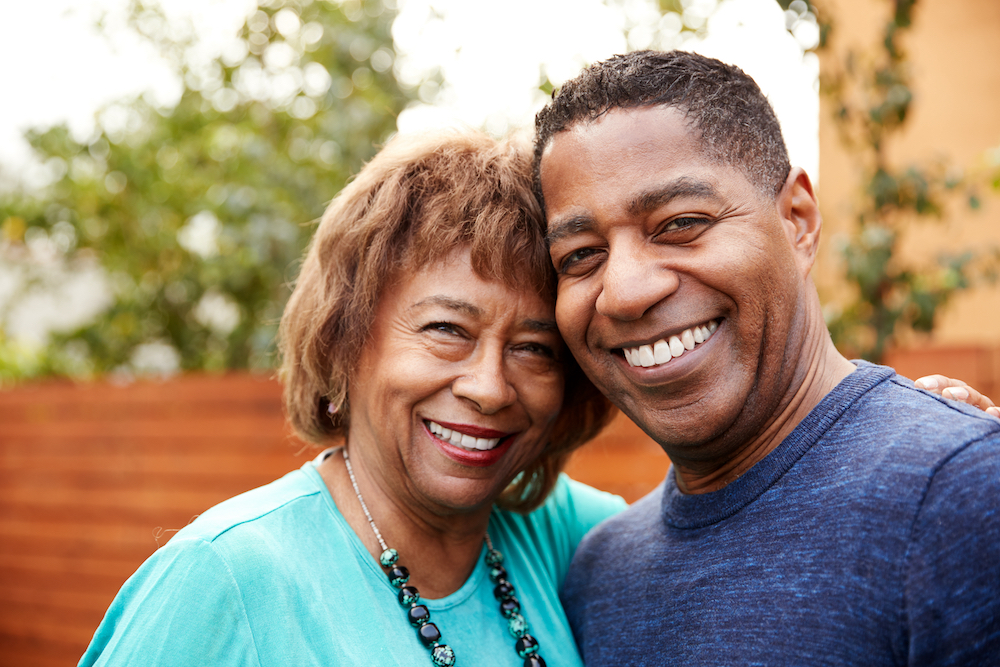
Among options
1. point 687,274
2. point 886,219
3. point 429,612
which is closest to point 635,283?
point 687,274

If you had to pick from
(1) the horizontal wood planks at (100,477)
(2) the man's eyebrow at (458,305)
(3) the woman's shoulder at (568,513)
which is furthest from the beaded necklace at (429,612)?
(1) the horizontal wood planks at (100,477)

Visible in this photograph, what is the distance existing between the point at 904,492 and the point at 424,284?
44.3 inches

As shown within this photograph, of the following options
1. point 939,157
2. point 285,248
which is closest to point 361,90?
point 285,248

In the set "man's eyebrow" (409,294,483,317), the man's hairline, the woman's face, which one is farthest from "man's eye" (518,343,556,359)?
the man's hairline

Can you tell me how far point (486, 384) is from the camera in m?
1.85

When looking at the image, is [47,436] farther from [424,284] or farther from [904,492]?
[904,492]

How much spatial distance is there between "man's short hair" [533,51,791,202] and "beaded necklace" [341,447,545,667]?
1083 mm

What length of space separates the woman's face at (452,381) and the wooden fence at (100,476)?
9.15 ft

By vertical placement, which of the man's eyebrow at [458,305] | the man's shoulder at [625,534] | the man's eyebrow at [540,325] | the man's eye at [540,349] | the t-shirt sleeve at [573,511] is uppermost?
the man's eyebrow at [458,305]

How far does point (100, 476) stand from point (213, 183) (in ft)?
7.27

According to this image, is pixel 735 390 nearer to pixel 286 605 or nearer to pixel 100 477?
pixel 286 605

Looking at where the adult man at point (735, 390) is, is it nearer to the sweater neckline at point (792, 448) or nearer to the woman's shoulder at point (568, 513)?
the sweater neckline at point (792, 448)

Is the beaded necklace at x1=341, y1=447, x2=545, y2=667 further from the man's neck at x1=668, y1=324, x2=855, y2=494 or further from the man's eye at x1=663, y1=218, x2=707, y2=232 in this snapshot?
the man's eye at x1=663, y1=218, x2=707, y2=232

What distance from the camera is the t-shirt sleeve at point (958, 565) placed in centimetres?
124
